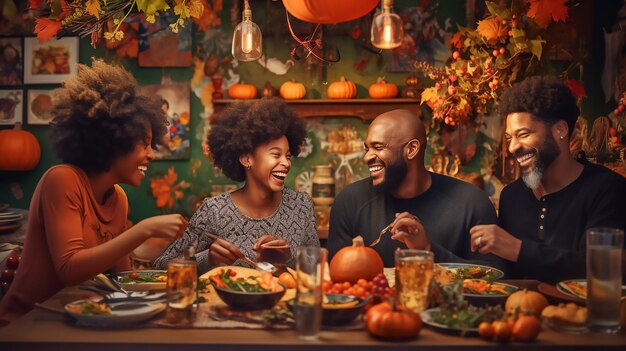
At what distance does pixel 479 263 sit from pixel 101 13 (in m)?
2.00

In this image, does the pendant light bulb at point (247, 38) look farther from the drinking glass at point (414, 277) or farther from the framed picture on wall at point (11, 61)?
the framed picture on wall at point (11, 61)

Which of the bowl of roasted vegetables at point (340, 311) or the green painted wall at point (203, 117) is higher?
the green painted wall at point (203, 117)

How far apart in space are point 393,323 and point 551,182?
1.68 meters

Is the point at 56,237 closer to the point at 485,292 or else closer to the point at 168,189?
the point at 485,292

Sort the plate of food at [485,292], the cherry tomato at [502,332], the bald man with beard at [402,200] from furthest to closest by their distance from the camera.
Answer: the bald man with beard at [402,200] < the plate of food at [485,292] < the cherry tomato at [502,332]

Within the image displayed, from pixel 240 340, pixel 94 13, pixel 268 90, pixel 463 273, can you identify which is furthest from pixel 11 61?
pixel 240 340

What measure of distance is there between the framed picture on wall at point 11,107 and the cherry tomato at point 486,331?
18.0 feet

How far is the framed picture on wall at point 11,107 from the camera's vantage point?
6504 mm

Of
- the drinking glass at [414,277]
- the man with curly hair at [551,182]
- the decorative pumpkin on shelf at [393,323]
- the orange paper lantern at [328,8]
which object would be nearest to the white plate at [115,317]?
the decorative pumpkin on shelf at [393,323]

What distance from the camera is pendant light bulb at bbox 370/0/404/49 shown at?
8.77 ft

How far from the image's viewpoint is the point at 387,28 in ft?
8.77

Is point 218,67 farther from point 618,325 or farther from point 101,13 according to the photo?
point 618,325

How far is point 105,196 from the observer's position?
3207 millimetres

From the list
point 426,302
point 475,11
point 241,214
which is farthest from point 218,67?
point 426,302
